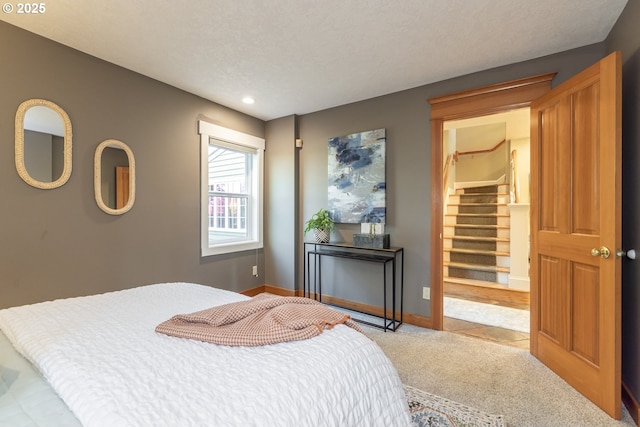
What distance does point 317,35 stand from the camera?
81.1 inches

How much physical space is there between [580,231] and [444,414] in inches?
56.8

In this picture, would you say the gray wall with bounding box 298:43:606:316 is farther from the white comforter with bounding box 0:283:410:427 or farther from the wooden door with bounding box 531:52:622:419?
the white comforter with bounding box 0:283:410:427

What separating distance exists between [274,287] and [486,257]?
128 inches

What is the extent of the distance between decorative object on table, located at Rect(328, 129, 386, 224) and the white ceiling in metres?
0.67

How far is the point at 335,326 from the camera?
3.74 ft

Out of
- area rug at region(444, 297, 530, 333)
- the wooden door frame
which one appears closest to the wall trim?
area rug at region(444, 297, 530, 333)

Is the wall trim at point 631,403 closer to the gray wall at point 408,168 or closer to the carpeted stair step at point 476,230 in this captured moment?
the gray wall at point 408,168

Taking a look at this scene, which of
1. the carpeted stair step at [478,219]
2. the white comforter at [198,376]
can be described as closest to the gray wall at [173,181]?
the white comforter at [198,376]

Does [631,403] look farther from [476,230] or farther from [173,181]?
[173,181]

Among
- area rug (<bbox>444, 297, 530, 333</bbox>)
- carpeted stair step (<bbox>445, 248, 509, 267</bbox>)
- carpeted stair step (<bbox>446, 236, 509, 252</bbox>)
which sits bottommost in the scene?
area rug (<bbox>444, 297, 530, 333</bbox>)

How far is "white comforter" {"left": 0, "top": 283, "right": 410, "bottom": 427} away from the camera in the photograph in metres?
0.68

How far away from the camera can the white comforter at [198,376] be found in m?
0.68

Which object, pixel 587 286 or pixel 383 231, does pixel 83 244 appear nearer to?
pixel 383 231

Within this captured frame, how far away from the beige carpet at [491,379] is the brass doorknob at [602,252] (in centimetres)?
90
